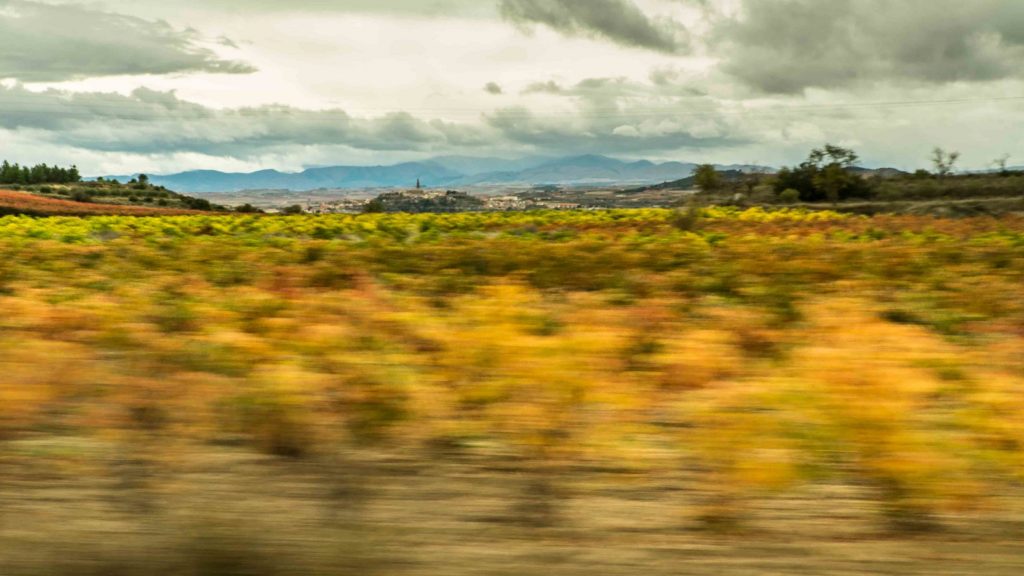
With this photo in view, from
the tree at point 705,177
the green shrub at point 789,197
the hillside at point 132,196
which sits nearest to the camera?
the green shrub at point 789,197

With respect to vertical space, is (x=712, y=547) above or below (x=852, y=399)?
below

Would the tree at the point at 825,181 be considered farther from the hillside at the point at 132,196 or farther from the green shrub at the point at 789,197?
the hillside at the point at 132,196

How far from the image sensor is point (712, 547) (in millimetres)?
2900

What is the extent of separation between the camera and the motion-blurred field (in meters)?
2.92

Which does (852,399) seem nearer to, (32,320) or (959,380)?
(959,380)

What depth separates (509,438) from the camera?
3.86m

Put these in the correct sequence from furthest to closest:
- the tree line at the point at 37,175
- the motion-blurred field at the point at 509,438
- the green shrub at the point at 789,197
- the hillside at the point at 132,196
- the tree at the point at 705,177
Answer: the tree line at the point at 37,175 < the hillside at the point at 132,196 < the tree at the point at 705,177 < the green shrub at the point at 789,197 < the motion-blurred field at the point at 509,438

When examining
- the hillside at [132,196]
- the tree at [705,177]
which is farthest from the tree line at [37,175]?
the tree at [705,177]

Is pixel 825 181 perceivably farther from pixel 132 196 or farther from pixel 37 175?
pixel 37 175

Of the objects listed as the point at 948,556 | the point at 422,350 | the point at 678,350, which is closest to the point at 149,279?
the point at 422,350

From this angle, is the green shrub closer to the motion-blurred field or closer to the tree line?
the motion-blurred field

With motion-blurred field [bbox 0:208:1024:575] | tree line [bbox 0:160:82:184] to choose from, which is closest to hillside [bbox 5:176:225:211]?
tree line [bbox 0:160:82:184]

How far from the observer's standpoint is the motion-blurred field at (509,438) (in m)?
2.92

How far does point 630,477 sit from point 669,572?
2.31ft
